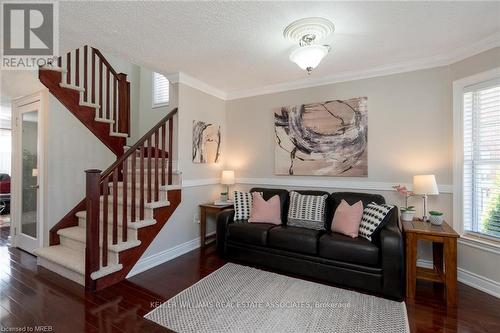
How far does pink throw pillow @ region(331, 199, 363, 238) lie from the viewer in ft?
8.44

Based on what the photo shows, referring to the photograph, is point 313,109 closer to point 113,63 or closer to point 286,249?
point 286,249

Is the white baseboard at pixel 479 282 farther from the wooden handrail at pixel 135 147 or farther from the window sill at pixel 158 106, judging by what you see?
the window sill at pixel 158 106

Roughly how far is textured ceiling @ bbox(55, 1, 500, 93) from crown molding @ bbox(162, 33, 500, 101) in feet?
0.25

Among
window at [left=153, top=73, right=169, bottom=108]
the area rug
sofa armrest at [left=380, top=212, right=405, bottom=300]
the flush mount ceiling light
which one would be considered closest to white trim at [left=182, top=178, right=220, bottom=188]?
the area rug

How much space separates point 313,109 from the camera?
3.49m

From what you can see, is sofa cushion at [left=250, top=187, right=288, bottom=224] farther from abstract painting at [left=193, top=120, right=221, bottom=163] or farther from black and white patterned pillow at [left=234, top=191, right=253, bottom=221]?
abstract painting at [left=193, top=120, right=221, bottom=163]

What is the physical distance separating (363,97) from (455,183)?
1454 mm

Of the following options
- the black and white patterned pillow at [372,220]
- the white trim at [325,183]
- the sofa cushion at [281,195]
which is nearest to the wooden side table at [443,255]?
the black and white patterned pillow at [372,220]

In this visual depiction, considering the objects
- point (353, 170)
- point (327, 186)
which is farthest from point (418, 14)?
point (327, 186)

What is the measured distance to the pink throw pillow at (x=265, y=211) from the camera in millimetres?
3135

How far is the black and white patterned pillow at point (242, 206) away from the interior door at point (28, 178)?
2.59 meters

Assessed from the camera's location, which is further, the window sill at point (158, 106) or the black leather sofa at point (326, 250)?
the window sill at point (158, 106)

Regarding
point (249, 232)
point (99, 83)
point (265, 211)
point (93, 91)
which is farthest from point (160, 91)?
point (249, 232)

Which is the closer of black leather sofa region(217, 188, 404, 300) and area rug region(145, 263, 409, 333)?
area rug region(145, 263, 409, 333)
